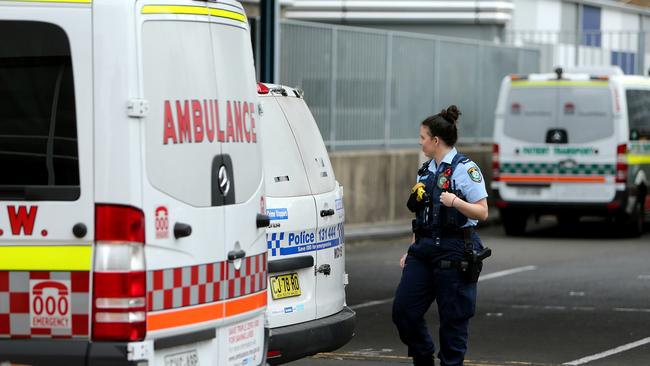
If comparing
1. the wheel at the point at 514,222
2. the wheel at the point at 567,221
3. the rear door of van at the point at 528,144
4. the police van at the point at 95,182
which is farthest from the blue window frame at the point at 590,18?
the police van at the point at 95,182

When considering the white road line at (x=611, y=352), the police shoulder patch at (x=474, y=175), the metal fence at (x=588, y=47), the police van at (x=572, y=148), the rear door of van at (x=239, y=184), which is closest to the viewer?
the rear door of van at (x=239, y=184)

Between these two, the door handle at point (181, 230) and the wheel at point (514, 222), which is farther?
the wheel at point (514, 222)

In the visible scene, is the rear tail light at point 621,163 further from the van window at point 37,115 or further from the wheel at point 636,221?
the van window at point 37,115

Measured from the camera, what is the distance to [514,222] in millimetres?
22406

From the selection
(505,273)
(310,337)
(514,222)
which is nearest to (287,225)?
(310,337)

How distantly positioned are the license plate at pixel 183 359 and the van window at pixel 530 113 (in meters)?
15.7

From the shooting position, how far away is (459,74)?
2653 cm

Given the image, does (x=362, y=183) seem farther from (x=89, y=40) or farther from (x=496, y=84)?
(x=89, y=40)

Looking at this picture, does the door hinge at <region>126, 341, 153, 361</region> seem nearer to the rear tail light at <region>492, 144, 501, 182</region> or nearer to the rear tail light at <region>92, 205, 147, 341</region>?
the rear tail light at <region>92, 205, 147, 341</region>

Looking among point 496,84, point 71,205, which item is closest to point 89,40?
point 71,205

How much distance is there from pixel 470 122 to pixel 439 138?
1832 centimetres

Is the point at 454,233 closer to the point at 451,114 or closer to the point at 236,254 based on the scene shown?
the point at 451,114

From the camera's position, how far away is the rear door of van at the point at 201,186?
6.27 meters

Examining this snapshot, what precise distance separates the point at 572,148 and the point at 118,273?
1620cm
